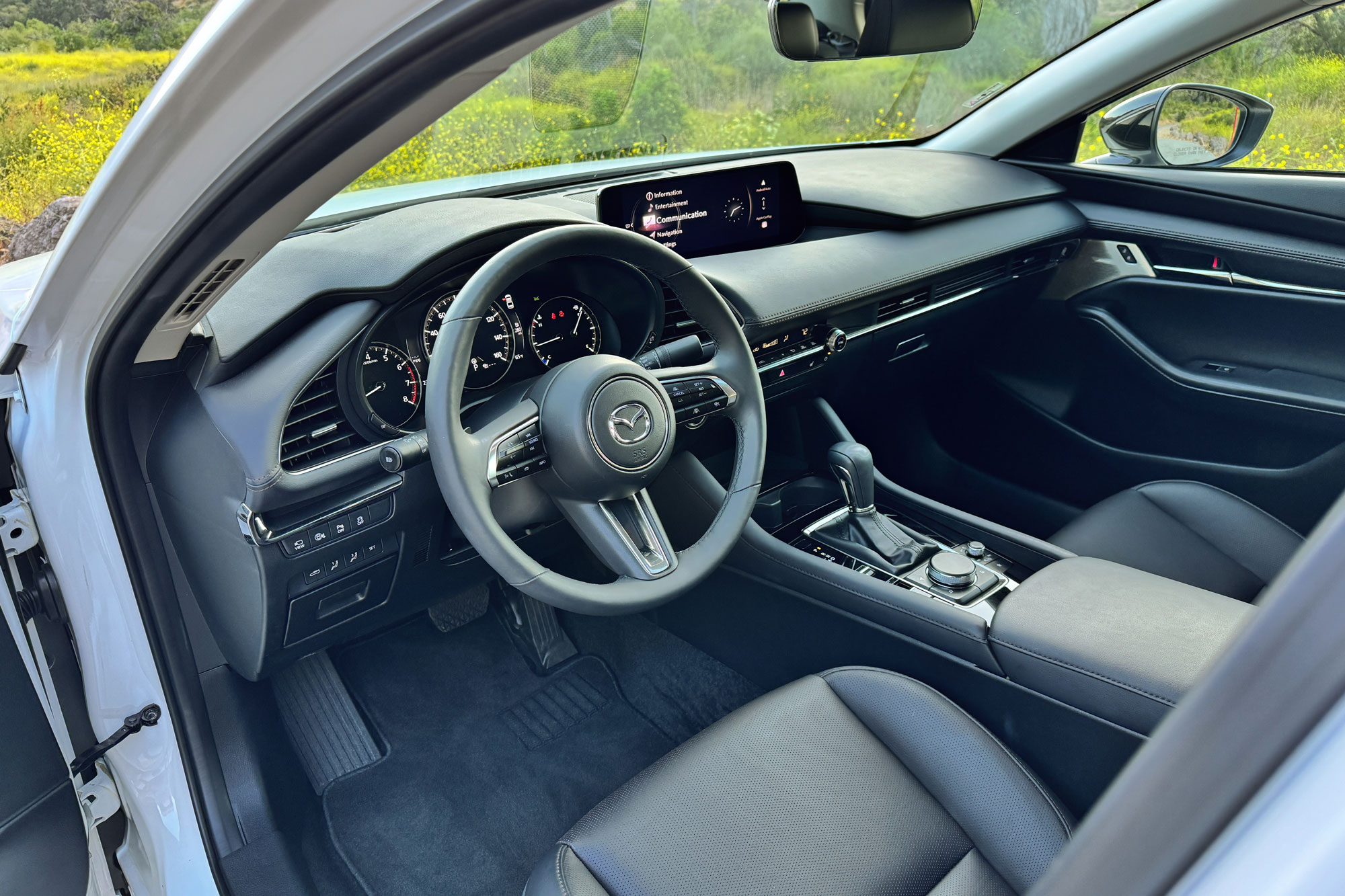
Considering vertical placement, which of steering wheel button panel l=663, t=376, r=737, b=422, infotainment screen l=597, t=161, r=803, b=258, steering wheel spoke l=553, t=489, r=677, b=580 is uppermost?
infotainment screen l=597, t=161, r=803, b=258

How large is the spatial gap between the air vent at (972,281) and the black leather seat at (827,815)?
1358 millimetres

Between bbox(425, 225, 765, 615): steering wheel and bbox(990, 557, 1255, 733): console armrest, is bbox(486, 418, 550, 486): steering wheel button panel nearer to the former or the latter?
bbox(425, 225, 765, 615): steering wheel

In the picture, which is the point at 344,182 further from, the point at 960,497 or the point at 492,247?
the point at 960,497

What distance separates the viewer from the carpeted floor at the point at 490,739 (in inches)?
79.7

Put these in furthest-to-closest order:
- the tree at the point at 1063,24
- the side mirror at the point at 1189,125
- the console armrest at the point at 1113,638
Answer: the tree at the point at 1063,24, the side mirror at the point at 1189,125, the console armrest at the point at 1113,638

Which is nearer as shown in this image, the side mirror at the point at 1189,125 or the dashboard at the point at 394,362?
the dashboard at the point at 394,362

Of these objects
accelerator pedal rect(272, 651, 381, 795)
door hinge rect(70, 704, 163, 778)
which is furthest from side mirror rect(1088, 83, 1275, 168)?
door hinge rect(70, 704, 163, 778)

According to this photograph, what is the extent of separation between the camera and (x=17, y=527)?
1.43m

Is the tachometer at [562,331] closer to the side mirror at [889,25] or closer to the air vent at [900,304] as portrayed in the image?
the side mirror at [889,25]

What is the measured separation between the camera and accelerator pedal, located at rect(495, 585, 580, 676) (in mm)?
2477

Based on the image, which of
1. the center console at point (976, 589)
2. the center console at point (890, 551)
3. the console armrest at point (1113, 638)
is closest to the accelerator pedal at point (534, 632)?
the center console at point (976, 589)

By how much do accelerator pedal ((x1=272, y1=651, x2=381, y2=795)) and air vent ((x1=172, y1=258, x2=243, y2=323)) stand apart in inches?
46.3

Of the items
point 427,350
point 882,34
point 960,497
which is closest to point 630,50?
point 882,34

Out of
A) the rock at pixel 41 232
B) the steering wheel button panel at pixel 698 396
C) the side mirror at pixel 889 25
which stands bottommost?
the steering wheel button panel at pixel 698 396
